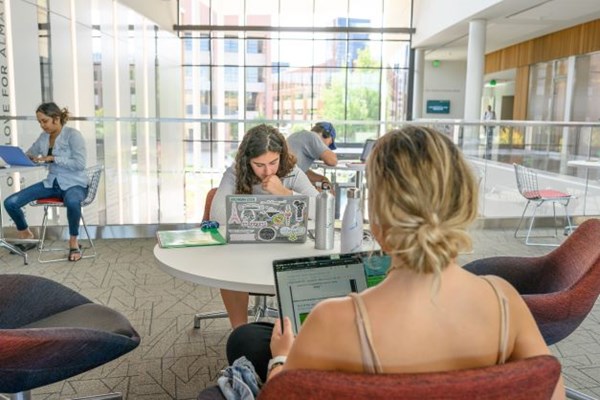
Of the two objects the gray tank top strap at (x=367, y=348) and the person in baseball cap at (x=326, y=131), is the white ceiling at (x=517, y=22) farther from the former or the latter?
the gray tank top strap at (x=367, y=348)

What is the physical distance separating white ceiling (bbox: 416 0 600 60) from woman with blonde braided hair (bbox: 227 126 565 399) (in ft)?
31.3

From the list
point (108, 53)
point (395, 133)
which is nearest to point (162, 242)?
point (395, 133)

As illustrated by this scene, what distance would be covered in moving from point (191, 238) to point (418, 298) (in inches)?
59.7

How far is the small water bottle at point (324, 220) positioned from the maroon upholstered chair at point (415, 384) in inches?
50.4

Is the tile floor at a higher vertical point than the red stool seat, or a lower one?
lower

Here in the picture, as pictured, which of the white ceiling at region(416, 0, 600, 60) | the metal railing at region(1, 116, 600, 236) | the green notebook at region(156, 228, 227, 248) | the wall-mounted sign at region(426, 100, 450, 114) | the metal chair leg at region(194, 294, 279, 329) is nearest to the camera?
the green notebook at region(156, 228, 227, 248)

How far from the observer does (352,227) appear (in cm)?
202

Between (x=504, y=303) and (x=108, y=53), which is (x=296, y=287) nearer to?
(x=504, y=303)

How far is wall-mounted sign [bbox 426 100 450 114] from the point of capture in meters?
18.1

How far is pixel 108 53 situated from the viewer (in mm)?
10359

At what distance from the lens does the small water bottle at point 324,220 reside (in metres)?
2.13

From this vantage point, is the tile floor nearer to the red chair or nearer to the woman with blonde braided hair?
the red chair

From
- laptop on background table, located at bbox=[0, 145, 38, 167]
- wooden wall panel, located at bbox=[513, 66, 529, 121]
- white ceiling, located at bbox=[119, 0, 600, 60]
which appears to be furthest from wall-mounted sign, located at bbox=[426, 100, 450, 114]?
laptop on background table, located at bbox=[0, 145, 38, 167]

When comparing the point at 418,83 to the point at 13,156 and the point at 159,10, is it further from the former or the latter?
the point at 13,156
